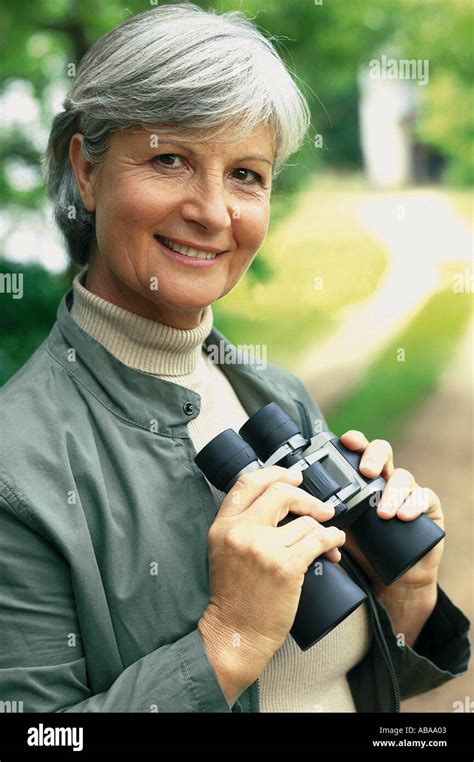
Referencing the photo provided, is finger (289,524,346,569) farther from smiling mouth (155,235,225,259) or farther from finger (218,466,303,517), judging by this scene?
smiling mouth (155,235,225,259)

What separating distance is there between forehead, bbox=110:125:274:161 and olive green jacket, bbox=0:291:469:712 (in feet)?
0.95

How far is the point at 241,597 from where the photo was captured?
124cm

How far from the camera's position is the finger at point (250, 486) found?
1.25 metres

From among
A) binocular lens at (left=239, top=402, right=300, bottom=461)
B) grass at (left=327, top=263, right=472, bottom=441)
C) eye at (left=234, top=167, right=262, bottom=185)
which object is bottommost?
grass at (left=327, top=263, right=472, bottom=441)

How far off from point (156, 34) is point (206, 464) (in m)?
0.63

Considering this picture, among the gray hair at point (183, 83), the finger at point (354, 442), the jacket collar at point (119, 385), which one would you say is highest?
the gray hair at point (183, 83)

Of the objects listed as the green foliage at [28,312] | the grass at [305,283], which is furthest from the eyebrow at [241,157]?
the grass at [305,283]

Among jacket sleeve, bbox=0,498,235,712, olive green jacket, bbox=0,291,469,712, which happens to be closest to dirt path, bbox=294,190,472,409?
olive green jacket, bbox=0,291,469,712

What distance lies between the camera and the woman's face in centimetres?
132

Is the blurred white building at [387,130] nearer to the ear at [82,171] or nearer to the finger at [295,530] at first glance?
the ear at [82,171]

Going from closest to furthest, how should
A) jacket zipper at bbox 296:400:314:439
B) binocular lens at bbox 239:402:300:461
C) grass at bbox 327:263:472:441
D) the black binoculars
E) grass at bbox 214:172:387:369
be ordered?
the black binoculars → binocular lens at bbox 239:402:300:461 → jacket zipper at bbox 296:400:314:439 → grass at bbox 214:172:387:369 → grass at bbox 327:263:472:441

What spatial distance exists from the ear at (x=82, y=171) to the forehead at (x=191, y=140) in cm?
9
